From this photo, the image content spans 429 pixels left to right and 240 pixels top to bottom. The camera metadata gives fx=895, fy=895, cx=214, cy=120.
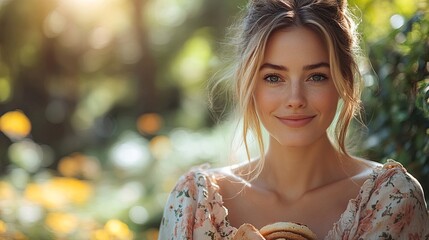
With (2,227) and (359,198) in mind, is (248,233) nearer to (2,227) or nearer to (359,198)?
(359,198)

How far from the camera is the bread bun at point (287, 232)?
2.60m

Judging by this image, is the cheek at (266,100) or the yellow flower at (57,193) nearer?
the cheek at (266,100)

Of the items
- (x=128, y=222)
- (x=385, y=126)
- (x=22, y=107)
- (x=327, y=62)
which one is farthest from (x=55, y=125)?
(x=327, y=62)

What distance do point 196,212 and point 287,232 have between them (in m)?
0.43

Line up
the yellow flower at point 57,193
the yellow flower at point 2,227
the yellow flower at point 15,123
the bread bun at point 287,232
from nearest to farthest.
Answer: the bread bun at point 287,232 < the yellow flower at point 2,227 < the yellow flower at point 57,193 < the yellow flower at point 15,123

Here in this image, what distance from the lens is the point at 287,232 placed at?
103 inches

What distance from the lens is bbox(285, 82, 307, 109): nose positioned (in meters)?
2.75

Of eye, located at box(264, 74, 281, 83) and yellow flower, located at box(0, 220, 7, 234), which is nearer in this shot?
eye, located at box(264, 74, 281, 83)

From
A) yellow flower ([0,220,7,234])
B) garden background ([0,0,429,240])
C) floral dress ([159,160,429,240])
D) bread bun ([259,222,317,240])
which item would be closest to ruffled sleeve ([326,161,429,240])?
floral dress ([159,160,429,240])

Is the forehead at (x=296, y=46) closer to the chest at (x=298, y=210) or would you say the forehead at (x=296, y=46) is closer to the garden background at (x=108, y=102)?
the chest at (x=298, y=210)

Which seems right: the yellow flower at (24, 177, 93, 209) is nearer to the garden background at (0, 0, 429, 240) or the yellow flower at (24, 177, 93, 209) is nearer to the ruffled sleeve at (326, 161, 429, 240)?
the garden background at (0, 0, 429, 240)

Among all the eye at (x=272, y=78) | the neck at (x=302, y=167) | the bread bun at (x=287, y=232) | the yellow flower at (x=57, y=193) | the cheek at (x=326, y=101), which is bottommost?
the bread bun at (x=287, y=232)

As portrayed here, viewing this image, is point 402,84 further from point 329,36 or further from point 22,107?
point 22,107

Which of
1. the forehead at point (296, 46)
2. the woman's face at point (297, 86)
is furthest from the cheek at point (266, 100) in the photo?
the forehead at point (296, 46)
